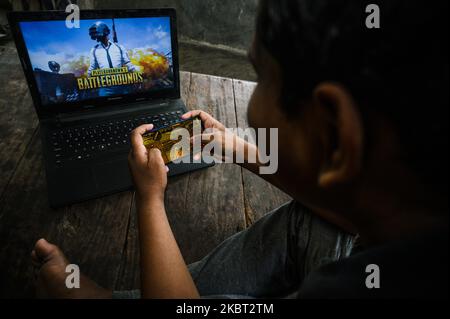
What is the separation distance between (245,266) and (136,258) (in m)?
0.22

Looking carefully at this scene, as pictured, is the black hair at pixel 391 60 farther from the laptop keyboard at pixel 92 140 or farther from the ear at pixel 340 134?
the laptop keyboard at pixel 92 140

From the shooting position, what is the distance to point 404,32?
245 millimetres

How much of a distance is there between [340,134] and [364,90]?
45mm

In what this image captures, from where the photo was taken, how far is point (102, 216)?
669mm

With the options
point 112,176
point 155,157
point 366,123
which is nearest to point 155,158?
point 155,157

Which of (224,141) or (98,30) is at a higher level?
(98,30)

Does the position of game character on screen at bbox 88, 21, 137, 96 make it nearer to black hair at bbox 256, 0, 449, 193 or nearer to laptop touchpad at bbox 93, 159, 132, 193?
laptop touchpad at bbox 93, 159, 132, 193

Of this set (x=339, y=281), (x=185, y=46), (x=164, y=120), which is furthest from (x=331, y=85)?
(x=185, y=46)

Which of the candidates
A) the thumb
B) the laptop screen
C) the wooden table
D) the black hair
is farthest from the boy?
the laptop screen

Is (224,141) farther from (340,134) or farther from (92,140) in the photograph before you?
(340,134)

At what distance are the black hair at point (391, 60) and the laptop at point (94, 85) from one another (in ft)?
1.75

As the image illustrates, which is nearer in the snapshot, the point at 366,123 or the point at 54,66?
the point at 366,123

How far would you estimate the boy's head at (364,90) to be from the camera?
9.7 inches

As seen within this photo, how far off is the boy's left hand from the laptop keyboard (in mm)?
138
